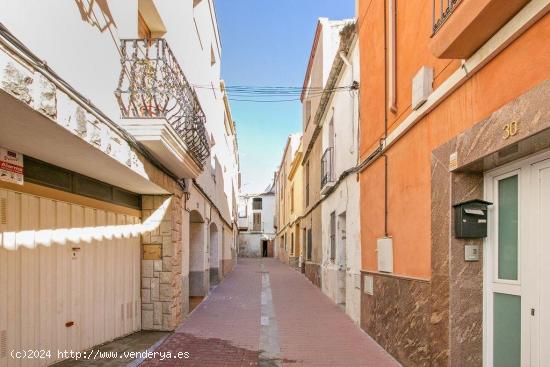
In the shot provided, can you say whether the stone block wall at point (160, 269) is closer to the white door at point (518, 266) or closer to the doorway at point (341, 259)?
the doorway at point (341, 259)

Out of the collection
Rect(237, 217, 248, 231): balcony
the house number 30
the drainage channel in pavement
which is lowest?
Rect(237, 217, 248, 231): balcony

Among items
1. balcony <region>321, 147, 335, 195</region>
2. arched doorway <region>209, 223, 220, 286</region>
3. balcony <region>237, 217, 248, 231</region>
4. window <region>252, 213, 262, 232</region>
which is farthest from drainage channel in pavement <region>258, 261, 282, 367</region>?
window <region>252, 213, 262, 232</region>

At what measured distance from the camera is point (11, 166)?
4.43m

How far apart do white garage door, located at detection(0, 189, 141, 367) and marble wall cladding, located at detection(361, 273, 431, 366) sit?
402 cm

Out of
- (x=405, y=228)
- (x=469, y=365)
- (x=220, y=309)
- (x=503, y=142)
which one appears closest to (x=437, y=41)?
(x=503, y=142)

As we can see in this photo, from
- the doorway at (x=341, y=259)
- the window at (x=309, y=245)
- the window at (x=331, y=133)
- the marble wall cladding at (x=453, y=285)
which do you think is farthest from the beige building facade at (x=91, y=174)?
the window at (x=309, y=245)

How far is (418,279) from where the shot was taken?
18.0 ft

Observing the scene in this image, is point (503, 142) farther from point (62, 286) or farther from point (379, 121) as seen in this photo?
point (62, 286)

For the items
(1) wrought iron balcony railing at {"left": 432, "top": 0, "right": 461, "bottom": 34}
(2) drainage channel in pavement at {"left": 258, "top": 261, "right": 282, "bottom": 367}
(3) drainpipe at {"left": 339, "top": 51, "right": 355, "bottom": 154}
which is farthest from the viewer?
(3) drainpipe at {"left": 339, "top": 51, "right": 355, "bottom": 154}

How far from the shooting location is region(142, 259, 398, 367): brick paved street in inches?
248

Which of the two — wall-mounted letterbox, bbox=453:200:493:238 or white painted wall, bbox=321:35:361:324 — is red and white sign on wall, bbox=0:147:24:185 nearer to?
wall-mounted letterbox, bbox=453:200:493:238

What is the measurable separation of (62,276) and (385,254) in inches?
177

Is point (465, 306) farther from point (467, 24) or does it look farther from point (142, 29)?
point (142, 29)

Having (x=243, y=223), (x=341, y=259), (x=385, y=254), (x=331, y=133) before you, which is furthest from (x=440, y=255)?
(x=243, y=223)
